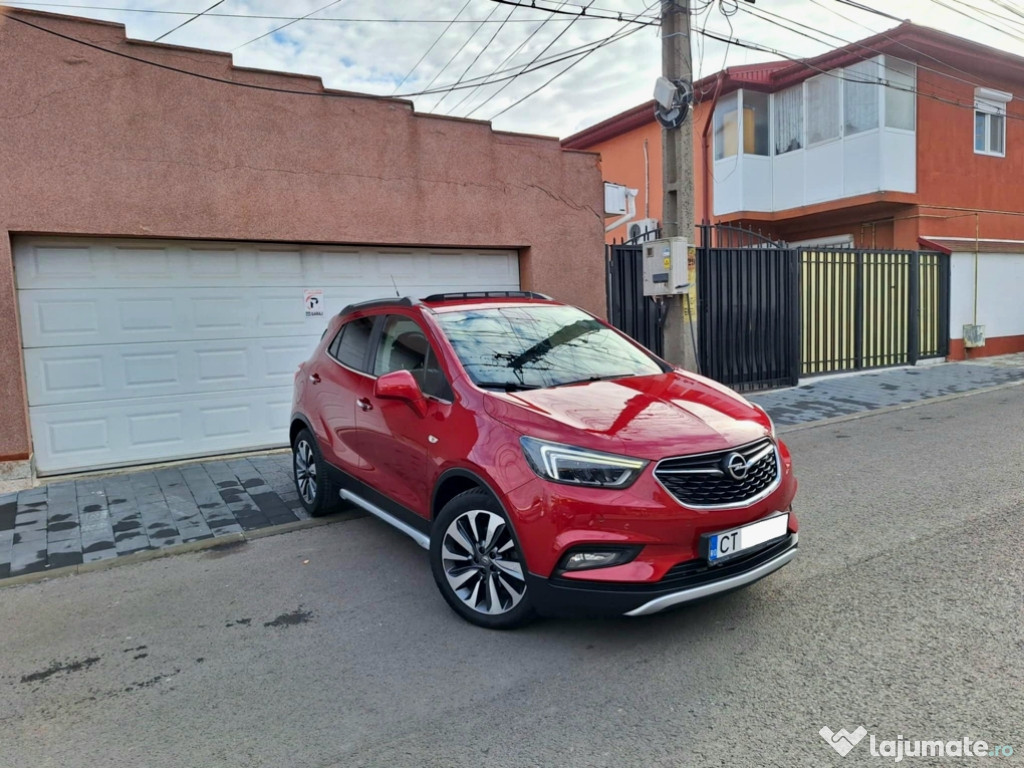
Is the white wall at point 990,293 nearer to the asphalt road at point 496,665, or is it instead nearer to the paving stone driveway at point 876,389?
the paving stone driveway at point 876,389

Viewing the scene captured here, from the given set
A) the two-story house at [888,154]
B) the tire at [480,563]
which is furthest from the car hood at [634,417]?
the two-story house at [888,154]

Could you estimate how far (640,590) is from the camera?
3.17m

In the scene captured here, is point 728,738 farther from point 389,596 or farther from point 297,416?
point 297,416

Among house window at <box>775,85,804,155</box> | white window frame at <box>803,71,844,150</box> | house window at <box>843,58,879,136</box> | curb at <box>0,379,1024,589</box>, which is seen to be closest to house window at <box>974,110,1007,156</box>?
house window at <box>843,58,879,136</box>

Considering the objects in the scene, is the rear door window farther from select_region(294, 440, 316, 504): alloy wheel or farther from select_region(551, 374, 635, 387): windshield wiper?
select_region(551, 374, 635, 387): windshield wiper

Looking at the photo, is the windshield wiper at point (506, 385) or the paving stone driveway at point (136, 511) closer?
the windshield wiper at point (506, 385)

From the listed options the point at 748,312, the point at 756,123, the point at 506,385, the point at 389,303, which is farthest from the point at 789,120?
the point at 506,385

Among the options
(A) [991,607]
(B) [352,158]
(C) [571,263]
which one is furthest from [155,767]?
(C) [571,263]

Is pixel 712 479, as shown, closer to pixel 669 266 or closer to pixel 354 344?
pixel 354 344

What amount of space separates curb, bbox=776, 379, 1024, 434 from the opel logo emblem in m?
5.60

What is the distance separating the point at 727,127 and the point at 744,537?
15582 millimetres

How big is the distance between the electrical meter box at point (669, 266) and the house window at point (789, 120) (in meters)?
10.0

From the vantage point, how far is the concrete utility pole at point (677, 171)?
8.11 meters

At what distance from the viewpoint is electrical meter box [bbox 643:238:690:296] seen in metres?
8.18
